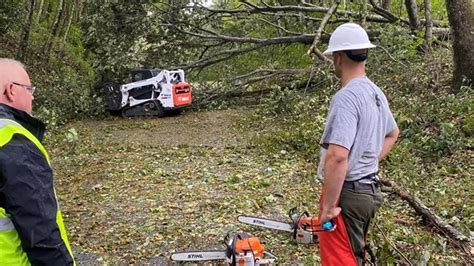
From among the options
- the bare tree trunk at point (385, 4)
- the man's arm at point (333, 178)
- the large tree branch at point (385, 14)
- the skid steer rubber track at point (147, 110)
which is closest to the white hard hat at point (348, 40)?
the man's arm at point (333, 178)

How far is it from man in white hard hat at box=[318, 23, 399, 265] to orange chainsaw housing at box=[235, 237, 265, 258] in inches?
24.9

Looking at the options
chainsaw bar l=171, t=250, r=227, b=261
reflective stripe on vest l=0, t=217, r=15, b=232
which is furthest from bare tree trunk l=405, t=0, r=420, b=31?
reflective stripe on vest l=0, t=217, r=15, b=232

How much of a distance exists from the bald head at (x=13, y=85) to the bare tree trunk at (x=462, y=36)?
7101 millimetres

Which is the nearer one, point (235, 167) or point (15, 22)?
point (235, 167)

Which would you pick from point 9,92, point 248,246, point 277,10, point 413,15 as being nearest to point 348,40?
point 248,246

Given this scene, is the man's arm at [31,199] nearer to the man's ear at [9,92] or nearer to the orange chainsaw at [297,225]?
the man's ear at [9,92]

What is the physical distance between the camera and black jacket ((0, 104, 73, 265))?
Result: 1.70m

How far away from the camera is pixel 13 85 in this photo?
186 centimetres

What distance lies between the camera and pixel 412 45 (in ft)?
30.8

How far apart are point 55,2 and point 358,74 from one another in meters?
21.4

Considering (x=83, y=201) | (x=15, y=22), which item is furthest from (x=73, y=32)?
(x=83, y=201)

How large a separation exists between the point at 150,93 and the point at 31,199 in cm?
1087

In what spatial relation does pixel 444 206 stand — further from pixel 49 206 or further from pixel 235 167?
pixel 49 206

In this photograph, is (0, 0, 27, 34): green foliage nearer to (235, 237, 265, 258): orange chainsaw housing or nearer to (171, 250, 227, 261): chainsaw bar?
(171, 250, 227, 261): chainsaw bar
